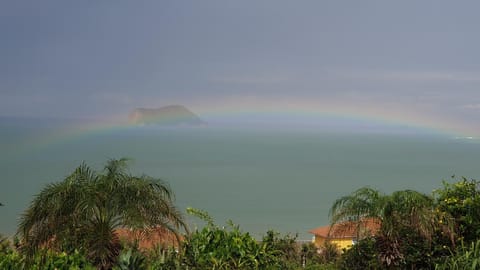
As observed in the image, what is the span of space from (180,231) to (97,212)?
1.26 m

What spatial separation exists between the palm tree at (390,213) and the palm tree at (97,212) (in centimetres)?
273

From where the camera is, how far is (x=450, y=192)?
10.0 m

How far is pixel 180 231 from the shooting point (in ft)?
28.3

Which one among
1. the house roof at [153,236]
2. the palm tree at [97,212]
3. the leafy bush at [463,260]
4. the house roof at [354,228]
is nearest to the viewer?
the leafy bush at [463,260]

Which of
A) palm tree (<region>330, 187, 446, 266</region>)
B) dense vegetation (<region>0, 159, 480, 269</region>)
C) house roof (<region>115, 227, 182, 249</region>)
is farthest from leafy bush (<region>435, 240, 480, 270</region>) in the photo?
house roof (<region>115, 227, 182, 249</region>)

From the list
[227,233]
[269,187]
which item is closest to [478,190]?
[227,233]

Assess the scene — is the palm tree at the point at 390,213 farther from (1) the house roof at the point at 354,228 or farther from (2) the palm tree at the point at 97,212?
(2) the palm tree at the point at 97,212

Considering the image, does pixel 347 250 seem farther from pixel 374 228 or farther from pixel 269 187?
pixel 269 187

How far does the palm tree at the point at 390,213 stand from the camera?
8.88 m

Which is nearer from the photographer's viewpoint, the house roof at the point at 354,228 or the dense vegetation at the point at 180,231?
the dense vegetation at the point at 180,231

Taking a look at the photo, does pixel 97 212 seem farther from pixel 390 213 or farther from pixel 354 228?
pixel 390 213

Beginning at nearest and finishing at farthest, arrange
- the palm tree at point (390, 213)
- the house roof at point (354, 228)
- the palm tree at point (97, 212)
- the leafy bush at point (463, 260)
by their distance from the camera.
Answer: the leafy bush at point (463, 260) → the palm tree at point (97, 212) → the palm tree at point (390, 213) → the house roof at point (354, 228)

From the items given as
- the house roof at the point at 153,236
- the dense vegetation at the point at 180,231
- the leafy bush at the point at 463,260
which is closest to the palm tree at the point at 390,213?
the dense vegetation at the point at 180,231

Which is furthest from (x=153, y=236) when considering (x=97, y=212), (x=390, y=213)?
(x=390, y=213)
